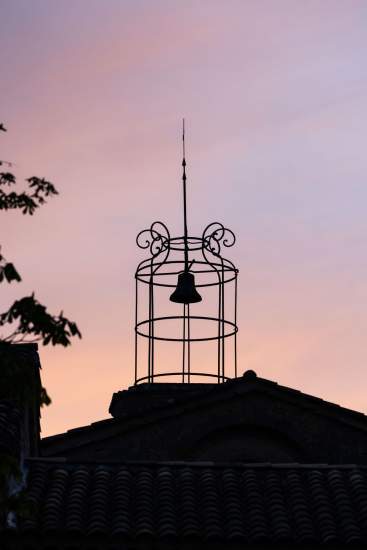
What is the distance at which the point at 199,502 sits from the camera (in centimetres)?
2123

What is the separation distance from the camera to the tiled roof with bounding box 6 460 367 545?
65.8 feet

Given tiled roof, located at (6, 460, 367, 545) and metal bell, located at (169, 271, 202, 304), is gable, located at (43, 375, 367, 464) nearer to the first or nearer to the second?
tiled roof, located at (6, 460, 367, 545)

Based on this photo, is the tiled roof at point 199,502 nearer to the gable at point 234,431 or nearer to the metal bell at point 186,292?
the gable at point 234,431

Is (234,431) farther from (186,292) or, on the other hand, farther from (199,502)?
(199,502)

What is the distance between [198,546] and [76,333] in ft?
19.7

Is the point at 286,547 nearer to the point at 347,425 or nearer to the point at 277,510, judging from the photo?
the point at 277,510

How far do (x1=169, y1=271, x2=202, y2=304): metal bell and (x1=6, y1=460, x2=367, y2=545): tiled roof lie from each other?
5.88 meters

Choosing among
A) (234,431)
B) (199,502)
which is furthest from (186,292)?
(199,502)

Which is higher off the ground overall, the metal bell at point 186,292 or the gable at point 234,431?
the metal bell at point 186,292

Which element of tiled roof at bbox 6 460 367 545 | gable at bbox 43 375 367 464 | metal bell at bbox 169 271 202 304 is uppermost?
metal bell at bbox 169 271 202 304

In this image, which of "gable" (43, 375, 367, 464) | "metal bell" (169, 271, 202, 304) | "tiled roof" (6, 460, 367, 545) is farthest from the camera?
"metal bell" (169, 271, 202, 304)

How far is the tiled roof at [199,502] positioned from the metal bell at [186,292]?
5.88m

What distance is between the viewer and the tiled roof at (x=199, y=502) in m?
20.0

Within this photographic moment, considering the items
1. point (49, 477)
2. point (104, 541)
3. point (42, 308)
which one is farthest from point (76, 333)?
point (49, 477)
